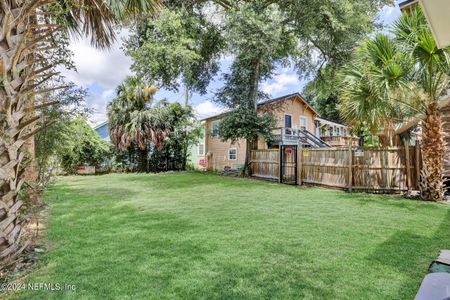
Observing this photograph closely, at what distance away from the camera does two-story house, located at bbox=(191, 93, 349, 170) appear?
19781 millimetres

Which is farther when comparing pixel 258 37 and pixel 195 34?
pixel 195 34

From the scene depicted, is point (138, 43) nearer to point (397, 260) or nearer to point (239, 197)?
point (239, 197)

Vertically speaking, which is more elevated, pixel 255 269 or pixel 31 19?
pixel 31 19

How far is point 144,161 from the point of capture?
19688 millimetres

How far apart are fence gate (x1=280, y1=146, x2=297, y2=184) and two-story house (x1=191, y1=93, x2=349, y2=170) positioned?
499 centimetres

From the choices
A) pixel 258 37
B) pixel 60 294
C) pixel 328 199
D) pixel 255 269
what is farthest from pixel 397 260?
pixel 258 37

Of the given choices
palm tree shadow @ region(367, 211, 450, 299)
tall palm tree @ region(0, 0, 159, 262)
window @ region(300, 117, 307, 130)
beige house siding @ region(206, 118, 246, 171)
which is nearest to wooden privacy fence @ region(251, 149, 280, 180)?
beige house siding @ region(206, 118, 246, 171)

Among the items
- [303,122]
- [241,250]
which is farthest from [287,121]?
[241,250]

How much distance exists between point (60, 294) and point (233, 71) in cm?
1600

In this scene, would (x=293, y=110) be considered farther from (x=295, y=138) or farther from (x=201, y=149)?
(x=201, y=149)

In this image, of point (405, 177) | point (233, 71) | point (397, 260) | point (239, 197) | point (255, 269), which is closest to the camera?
point (255, 269)

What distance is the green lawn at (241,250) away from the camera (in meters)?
3.09

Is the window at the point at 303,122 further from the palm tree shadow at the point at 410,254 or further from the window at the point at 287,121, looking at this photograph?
the palm tree shadow at the point at 410,254

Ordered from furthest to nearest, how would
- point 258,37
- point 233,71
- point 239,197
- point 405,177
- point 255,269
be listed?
1. point 233,71
2. point 258,37
3. point 405,177
4. point 239,197
5. point 255,269
